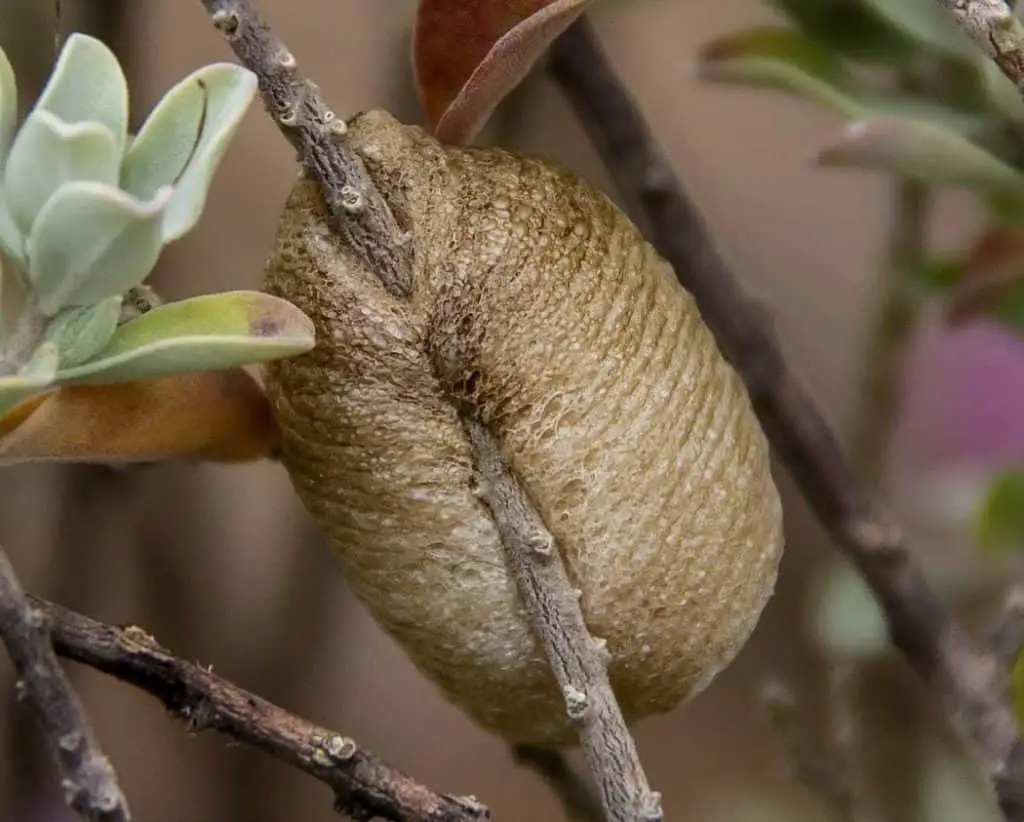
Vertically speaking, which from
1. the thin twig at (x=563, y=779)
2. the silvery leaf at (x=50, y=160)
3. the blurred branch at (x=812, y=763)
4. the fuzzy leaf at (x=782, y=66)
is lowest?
the blurred branch at (x=812, y=763)

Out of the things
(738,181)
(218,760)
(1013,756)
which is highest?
(1013,756)

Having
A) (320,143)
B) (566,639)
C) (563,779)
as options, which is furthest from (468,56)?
(563,779)

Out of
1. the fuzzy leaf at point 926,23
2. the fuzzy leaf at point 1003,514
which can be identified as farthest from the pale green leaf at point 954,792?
the fuzzy leaf at point 926,23

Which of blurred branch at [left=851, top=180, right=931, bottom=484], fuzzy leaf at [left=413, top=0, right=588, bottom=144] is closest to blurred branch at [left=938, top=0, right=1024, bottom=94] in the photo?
fuzzy leaf at [left=413, top=0, right=588, bottom=144]

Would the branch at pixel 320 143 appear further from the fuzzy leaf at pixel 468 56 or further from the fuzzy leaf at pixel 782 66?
the fuzzy leaf at pixel 782 66

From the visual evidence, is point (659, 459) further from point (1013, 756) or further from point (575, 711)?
point (1013, 756)

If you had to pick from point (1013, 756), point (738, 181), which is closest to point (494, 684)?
point (1013, 756)
